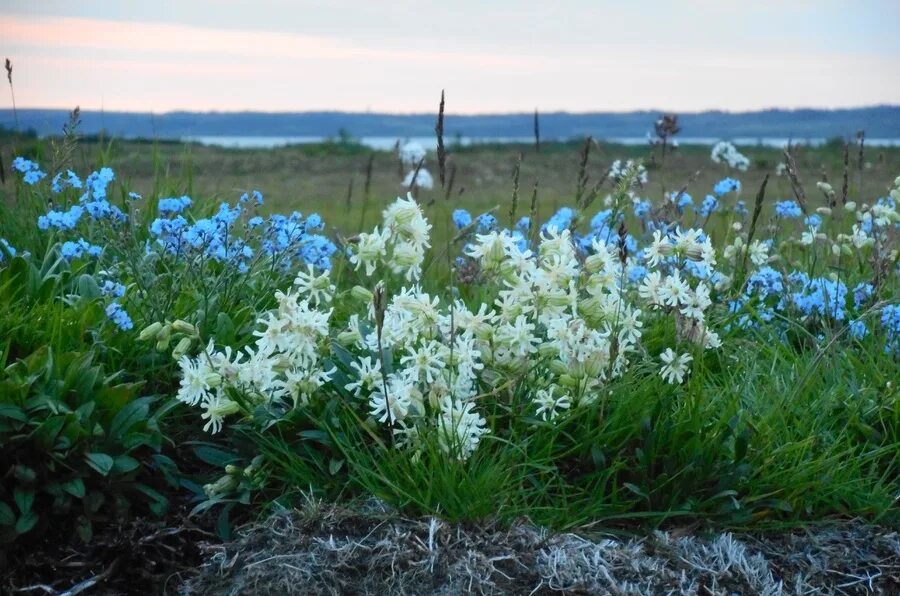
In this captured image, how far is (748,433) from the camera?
312 centimetres

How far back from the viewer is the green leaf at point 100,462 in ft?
9.84

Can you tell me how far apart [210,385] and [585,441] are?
1162mm

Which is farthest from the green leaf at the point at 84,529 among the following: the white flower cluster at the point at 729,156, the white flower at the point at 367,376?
the white flower cluster at the point at 729,156

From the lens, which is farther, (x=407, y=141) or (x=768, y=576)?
(x=407, y=141)

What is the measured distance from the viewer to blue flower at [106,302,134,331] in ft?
11.6

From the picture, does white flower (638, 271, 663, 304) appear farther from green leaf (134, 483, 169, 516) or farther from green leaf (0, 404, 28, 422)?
green leaf (0, 404, 28, 422)

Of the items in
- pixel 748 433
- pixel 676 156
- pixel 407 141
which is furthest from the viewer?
pixel 676 156

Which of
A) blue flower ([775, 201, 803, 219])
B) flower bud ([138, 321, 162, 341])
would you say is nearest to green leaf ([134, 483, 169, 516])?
flower bud ([138, 321, 162, 341])

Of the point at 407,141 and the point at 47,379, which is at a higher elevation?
the point at 407,141

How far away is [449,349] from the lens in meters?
3.08

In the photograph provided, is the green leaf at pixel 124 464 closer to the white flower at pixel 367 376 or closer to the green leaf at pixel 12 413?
the green leaf at pixel 12 413

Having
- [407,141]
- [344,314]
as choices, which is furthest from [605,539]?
[407,141]

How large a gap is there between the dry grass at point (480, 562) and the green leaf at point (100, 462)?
388 mm

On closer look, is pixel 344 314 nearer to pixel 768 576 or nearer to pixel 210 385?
pixel 210 385
